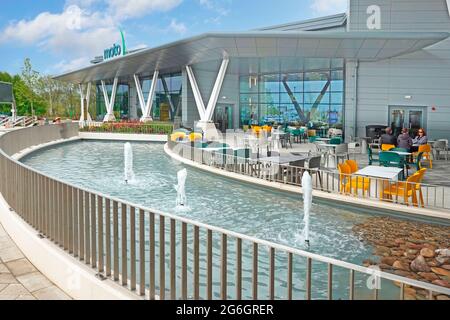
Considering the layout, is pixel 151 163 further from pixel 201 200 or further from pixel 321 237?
pixel 321 237

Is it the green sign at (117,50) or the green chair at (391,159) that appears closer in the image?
the green chair at (391,159)

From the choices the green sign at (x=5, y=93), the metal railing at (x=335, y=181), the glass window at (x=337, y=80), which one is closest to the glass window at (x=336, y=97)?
the glass window at (x=337, y=80)

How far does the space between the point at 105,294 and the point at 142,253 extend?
1.59 ft

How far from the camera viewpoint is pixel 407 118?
24.4 metres

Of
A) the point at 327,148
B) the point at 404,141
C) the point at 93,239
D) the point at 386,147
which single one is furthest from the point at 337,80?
the point at 93,239

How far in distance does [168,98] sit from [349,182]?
3123 cm

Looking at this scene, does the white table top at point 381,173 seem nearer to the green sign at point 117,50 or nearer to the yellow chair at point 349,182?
the yellow chair at point 349,182

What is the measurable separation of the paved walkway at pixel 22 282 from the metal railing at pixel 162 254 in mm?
393

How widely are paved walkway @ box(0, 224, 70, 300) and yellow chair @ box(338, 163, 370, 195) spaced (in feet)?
24.1

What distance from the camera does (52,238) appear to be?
17.3 feet

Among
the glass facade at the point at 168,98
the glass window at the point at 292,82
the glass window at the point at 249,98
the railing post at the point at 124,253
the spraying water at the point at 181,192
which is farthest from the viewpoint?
the glass facade at the point at 168,98

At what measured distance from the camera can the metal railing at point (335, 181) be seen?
9.95 meters

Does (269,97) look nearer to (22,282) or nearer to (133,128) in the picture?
(133,128)
